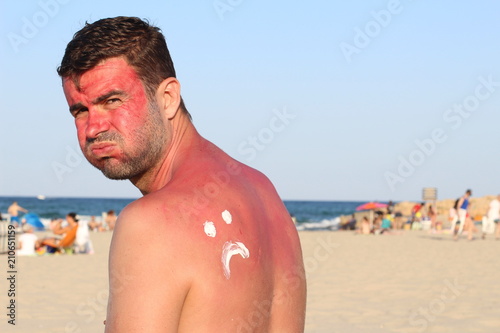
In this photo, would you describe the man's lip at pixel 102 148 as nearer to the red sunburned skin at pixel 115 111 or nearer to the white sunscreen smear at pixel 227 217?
the red sunburned skin at pixel 115 111

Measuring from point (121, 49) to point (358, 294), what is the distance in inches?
324

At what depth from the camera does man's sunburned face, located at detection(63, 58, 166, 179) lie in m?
1.84

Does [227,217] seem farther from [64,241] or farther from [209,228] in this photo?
[64,241]

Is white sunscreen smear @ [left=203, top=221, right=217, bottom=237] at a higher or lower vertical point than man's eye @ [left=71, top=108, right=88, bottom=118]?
lower

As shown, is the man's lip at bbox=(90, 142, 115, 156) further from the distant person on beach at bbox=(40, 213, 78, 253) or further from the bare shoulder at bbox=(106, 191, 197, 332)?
the distant person on beach at bbox=(40, 213, 78, 253)

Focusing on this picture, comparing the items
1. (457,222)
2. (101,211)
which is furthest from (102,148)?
(101,211)

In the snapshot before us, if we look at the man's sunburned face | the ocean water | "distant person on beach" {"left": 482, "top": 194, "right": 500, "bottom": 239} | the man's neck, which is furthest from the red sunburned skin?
the ocean water

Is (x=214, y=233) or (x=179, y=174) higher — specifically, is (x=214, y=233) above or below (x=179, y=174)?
below

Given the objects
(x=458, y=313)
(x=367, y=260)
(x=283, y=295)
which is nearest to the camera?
(x=283, y=295)

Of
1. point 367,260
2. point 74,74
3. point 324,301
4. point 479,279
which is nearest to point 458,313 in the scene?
point 324,301

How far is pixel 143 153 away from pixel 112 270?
39 cm

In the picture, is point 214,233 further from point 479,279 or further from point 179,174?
point 479,279

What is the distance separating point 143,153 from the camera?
6.16ft

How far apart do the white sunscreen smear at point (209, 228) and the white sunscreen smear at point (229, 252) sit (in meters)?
0.05
